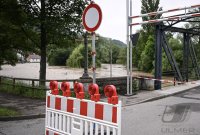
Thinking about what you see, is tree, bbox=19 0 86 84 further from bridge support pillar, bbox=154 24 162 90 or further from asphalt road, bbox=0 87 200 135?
asphalt road, bbox=0 87 200 135

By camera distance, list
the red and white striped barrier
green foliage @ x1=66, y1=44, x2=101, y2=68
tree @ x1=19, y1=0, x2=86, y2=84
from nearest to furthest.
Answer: the red and white striped barrier, tree @ x1=19, y1=0, x2=86, y2=84, green foliage @ x1=66, y1=44, x2=101, y2=68

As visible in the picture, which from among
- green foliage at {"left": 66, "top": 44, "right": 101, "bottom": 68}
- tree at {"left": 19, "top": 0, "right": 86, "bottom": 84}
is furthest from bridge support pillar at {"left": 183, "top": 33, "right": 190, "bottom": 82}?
green foliage at {"left": 66, "top": 44, "right": 101, "bottom": 68}

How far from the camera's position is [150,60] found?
152 feet

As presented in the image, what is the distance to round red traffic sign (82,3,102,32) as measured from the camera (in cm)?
631

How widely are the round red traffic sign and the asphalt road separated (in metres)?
2.90

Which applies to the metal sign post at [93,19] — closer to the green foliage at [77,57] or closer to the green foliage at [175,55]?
the green foliage at [175,55]

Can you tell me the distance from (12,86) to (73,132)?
12.3 m

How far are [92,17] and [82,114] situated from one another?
92.2 inches

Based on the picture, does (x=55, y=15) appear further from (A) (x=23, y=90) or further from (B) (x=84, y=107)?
(B) (x=84, y=107)

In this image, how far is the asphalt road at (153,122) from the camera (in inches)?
309

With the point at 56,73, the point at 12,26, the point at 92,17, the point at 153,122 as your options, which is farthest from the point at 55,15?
the point at 56,73

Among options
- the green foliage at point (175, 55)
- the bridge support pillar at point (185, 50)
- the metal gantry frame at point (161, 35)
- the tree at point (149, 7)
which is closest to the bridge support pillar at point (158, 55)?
the metal gantry frame at point (161, 35)

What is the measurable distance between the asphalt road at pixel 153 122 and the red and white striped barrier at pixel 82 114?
→ 234cm

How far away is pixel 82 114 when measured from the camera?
4.98 meters
